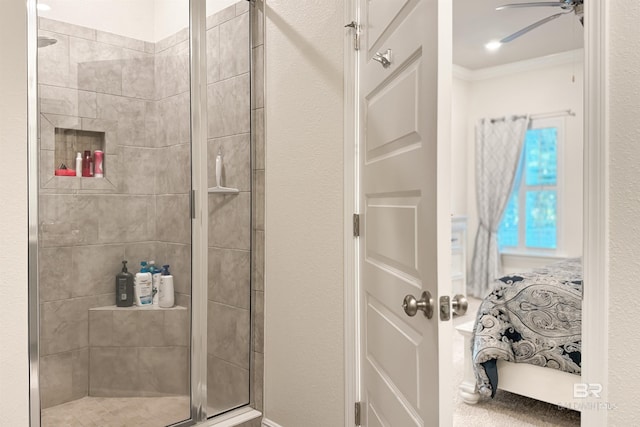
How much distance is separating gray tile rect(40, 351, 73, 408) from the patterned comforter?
7.04 feet

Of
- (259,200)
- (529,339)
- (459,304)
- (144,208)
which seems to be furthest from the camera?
(529,339)

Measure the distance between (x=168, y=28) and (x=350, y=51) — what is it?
891 mm

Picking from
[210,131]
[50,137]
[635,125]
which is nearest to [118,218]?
[50,137]

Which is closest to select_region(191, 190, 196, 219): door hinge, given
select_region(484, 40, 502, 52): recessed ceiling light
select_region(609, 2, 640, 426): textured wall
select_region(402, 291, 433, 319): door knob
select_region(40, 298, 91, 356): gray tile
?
select_region(40, 298, 91, 356): gray tile

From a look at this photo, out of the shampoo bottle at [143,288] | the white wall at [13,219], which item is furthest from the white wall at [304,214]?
the white wall at [13,219]

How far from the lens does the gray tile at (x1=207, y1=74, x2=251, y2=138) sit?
7.50 feet

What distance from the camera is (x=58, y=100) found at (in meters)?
1.84

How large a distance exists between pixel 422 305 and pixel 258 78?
166 cm

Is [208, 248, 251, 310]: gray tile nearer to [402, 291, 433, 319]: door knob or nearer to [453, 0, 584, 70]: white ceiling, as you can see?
[402, 291, 433, 319]: door knob

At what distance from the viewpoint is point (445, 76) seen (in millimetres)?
1125

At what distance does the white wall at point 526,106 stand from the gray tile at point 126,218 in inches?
174

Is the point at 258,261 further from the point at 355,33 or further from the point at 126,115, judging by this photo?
the point at 355,33

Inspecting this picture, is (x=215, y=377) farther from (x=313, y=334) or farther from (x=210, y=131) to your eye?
(x=210, y=131)

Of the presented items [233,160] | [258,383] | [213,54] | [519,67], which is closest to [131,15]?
[213,54]
